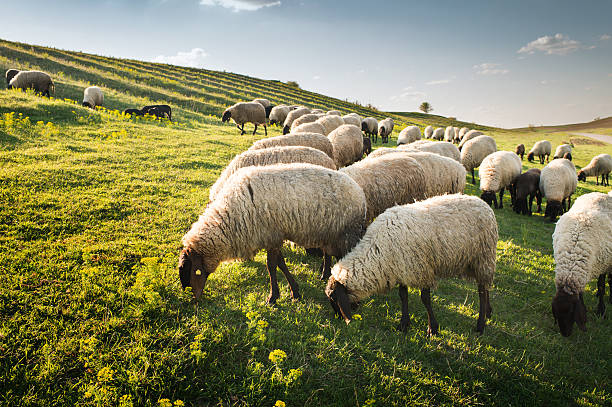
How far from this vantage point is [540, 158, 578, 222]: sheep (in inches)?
399

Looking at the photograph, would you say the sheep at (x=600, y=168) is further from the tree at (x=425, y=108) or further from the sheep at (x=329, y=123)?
the tree at (x=425, y=108)

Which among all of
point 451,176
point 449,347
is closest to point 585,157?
point 451,176

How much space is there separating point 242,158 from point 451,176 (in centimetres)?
498

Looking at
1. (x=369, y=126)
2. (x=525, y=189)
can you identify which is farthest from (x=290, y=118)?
(x=525, y=189)

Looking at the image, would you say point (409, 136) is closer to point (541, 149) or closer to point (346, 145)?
point (541, 149)

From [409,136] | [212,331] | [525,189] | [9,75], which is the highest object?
[9,75]

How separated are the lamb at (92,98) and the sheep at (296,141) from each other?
530 inches

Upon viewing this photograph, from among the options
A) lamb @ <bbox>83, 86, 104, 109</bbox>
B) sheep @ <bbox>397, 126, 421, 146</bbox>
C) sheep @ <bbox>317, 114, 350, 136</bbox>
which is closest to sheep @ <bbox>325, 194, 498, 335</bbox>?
sheep @ <bbox>317, 114, 350, 136</bbox>

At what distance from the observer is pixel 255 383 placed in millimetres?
2945

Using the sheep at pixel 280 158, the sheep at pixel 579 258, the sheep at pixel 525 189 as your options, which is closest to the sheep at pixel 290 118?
the sheep at pixel 280 158

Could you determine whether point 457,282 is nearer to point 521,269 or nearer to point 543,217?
point 521,269

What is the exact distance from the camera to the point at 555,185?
400 inches

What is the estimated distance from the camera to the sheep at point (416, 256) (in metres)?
4.08

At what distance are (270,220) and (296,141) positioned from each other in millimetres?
5058
